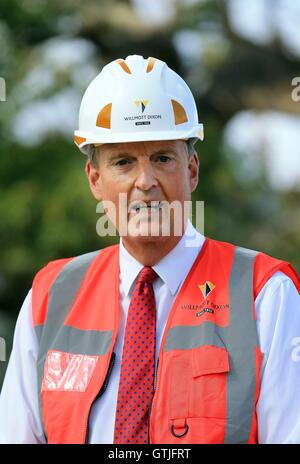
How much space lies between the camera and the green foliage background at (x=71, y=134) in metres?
10.6

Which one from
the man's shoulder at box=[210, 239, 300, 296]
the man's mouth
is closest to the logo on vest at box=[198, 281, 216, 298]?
the man's shoulder at box=[210, 239, 300, 296]

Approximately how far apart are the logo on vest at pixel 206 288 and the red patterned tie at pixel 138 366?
0.17 metres

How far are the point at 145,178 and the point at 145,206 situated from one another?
0.10 metres

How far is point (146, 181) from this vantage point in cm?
340

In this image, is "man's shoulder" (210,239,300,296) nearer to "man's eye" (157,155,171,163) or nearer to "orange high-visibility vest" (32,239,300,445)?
"orange high-visibility vest" (32,239,300,445)

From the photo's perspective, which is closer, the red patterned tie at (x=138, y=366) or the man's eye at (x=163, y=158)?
the red patterned tie at (x=138, y=366)

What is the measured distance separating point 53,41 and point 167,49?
1.27 meters

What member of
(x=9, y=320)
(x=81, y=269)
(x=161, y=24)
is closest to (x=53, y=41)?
(x=161, y=24)

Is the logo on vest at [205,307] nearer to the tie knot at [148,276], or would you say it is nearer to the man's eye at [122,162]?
the tie knot at [148,276]

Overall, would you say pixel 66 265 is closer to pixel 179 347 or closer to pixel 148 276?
pixel 148 276

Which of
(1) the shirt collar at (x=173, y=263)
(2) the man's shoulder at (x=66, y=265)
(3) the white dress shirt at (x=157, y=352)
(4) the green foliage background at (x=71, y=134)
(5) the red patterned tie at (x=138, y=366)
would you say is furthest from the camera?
(4) the green foliage background at (x=71, y=134)

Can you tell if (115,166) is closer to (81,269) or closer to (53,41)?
(81,269)

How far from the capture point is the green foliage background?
10586mm

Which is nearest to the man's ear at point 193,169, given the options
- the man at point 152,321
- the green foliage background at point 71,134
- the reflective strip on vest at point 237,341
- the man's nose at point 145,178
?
the man at point 152,321
